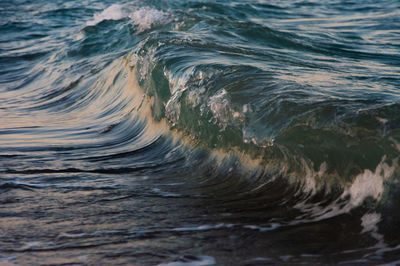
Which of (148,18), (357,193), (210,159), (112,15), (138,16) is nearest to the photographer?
(357,193)

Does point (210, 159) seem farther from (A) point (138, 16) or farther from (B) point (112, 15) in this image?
(B) point (112, 15)

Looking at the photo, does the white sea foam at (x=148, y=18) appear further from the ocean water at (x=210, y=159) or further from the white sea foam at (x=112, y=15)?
the ocean water at (x=210, y=159)

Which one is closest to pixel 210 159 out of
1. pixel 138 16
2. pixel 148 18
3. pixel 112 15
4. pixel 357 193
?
pixel 357 193

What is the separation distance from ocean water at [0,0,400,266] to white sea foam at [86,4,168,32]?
7.21 feet

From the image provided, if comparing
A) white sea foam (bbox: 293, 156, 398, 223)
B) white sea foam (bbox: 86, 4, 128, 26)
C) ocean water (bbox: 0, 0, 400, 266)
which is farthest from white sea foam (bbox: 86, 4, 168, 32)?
white sea foam (bbox: 293, 156, 398, 223)

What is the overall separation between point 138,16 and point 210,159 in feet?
20.8

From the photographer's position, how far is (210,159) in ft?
11.3

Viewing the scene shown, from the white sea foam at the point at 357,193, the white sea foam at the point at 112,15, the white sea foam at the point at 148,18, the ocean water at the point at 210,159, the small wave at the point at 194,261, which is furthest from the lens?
the white sea foam at the point at 112,15

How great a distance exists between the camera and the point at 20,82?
7.52 metres

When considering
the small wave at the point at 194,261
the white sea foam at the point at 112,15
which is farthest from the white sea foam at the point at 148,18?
the small wave at the point at 194,261

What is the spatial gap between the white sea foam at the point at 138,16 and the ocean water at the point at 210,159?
2.20m

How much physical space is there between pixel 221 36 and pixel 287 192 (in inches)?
161

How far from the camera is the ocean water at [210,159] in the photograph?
2.18m

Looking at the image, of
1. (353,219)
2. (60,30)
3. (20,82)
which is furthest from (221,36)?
(60,30)
